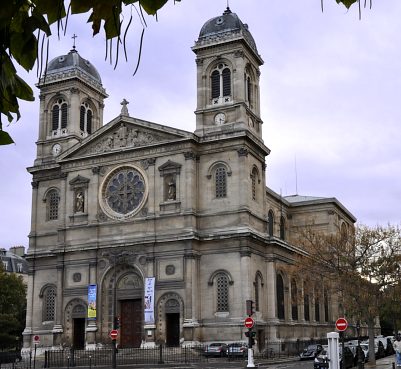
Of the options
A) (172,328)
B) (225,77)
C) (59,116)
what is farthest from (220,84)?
(172,328)

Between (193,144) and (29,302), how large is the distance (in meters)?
18.9

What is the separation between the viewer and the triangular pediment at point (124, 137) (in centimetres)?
5072

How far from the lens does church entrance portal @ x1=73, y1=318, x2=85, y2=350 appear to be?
51375 mm

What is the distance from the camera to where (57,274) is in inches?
2087

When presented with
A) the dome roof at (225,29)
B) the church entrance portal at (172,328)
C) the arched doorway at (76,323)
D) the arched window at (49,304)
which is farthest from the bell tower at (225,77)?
the arched window at (49,304)

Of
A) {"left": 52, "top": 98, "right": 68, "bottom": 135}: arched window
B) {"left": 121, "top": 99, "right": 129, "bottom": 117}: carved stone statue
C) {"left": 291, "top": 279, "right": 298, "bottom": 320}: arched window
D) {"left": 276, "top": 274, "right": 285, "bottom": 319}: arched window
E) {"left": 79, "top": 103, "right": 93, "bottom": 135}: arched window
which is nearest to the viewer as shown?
{"left": 276, "top": 274, "right": 285, "bottom": 319}: arched window

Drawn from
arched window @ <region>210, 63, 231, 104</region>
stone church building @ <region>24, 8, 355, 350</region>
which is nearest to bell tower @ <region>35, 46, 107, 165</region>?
stone church building @ <region>24, 8, 355, 350</region>

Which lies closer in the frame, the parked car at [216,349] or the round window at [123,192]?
the parked car at [216,349]

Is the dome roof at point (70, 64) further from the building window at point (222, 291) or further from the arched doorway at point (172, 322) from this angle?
the building window at point (222, 291)

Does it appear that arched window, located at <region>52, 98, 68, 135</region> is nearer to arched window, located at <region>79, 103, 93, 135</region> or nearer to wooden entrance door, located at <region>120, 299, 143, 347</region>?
arched window, located at <region>79, 103, 93, 135</region>

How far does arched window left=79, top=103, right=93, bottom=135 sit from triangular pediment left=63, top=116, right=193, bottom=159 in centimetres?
454

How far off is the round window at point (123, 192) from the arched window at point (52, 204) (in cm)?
543

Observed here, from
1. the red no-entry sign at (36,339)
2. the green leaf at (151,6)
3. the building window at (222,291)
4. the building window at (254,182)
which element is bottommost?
the red no-entry sign at (36,339)

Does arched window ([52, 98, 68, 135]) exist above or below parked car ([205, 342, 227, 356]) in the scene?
above
